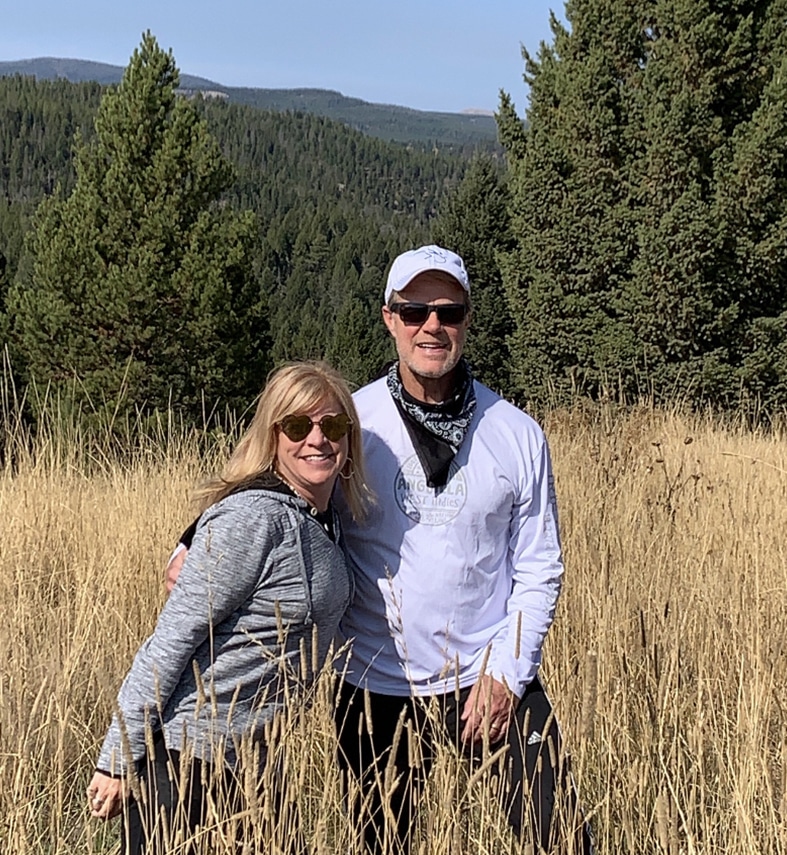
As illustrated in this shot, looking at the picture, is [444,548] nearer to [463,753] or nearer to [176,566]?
[463,753]

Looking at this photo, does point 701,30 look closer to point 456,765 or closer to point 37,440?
point 37,440

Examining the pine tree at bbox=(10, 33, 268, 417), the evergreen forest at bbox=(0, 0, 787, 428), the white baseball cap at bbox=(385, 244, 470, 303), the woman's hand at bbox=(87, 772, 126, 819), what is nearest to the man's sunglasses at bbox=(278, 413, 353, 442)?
the white baseball cap at bbox=(385, 244, 470, 303)

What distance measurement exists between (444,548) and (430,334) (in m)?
0.46

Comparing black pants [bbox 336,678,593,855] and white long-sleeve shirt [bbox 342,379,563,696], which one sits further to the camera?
white long-sleeve shirt [bbox 342,379,563,696]

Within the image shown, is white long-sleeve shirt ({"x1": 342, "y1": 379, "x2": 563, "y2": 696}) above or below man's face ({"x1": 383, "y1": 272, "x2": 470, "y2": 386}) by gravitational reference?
below

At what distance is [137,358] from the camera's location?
13.5 meters

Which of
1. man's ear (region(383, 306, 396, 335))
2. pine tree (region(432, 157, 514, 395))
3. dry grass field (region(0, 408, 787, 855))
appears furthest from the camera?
pine tree (region(432, 157, 514, 395))

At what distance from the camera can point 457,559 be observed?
186cm

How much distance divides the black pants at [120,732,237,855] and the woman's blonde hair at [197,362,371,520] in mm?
496

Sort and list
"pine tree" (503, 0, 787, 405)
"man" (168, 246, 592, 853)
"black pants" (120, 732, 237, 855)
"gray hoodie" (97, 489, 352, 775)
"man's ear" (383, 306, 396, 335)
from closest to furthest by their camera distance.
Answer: "black pants" (120, 732, 237, 855)
"gray hoodie" (97, 489, 352, 775)
"man" (168, 246, 592, 853)
"man's ear" (383, 306, 396, 335)
"pine tree" (503, 0, 787, 405)

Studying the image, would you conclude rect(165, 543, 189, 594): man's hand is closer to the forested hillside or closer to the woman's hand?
the woman's hand

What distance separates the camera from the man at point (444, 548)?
73.1 inches

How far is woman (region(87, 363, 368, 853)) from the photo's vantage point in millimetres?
1583

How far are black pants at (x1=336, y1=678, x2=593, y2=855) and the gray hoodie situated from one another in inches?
8.2
